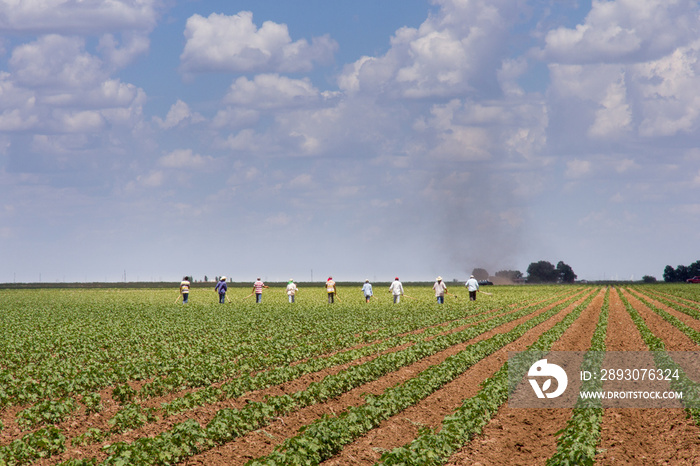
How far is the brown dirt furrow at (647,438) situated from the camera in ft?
39.0

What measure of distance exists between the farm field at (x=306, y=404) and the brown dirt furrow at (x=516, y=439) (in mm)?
39

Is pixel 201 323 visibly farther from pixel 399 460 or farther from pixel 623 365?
pixel 399 460

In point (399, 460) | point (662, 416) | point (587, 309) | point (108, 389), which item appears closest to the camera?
point (399, 460)

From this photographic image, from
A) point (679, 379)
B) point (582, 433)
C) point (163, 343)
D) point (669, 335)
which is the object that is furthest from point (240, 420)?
point (669, 335)

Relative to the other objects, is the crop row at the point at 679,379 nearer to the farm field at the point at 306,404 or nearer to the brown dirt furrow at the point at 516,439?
the farm field at the point at 306,404

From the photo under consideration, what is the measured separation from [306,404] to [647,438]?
673 centimetres

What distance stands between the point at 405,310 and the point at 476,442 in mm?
31261

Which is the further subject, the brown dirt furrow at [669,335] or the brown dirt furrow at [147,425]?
the brown dirt furrow at [669,335]

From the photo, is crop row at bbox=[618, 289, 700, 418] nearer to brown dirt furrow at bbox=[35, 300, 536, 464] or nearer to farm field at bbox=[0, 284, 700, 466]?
farm field at bbox=[0, 284, 700, 466]

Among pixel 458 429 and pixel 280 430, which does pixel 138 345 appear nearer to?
pixel 280 430

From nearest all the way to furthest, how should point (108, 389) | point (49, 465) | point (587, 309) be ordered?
1. point (49, 465)
2. point (108, 389)
3. point (587, 309)

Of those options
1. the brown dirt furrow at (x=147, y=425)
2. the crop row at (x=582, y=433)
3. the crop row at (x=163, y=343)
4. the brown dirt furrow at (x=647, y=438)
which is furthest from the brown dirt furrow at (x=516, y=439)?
the crop row at (x=163, y=343)

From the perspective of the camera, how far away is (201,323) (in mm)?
35875

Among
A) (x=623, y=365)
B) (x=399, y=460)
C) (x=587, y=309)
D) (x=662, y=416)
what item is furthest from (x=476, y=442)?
(x=587, y=309)
